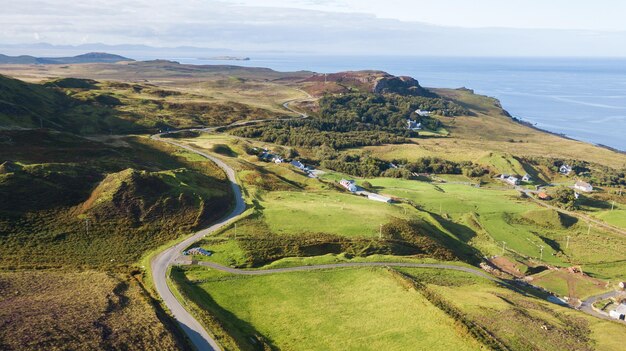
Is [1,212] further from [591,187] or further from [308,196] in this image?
[591,187]

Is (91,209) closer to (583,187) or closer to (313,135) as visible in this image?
(313,135)

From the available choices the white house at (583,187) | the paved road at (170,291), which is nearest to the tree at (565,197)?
the white house at (583,187)

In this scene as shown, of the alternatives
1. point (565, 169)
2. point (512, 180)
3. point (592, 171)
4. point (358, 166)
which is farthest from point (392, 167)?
point (592, 171)

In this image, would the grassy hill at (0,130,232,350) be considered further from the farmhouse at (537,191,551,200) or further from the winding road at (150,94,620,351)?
the farmhouse at (537,191,551,200)

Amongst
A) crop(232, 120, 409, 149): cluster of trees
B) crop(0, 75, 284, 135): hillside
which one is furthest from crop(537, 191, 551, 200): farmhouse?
crop(0, 75, 284, 135): hillside

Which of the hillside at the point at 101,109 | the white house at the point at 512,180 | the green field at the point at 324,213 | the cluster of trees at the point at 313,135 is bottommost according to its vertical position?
the white house at the point at 512,180

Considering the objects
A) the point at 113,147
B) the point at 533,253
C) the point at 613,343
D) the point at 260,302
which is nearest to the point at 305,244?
the point at 260,302

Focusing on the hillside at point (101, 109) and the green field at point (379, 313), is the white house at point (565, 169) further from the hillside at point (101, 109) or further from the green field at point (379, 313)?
the hillside at point (101, 109)

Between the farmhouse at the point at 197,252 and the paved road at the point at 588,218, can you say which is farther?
the paved road at the point at 588,218

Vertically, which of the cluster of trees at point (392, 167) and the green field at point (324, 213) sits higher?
the green field at point (324, 213)
